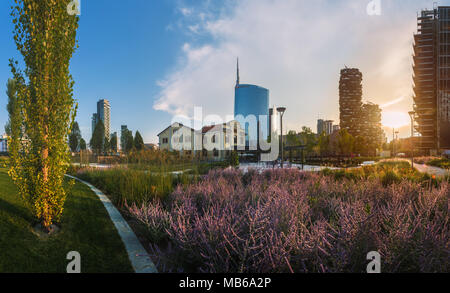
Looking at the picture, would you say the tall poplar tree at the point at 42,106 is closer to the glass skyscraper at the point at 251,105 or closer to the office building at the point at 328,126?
the glass skyscraper at the point at 251,105

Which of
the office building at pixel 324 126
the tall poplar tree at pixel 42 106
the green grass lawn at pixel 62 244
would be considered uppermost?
the office building at pixel 324 126

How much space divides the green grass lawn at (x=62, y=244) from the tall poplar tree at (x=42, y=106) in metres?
0.38

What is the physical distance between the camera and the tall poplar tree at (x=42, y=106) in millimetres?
3645

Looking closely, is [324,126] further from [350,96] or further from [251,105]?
[251,105]

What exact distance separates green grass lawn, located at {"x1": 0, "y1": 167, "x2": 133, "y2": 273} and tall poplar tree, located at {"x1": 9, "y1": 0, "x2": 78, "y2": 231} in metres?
0.38

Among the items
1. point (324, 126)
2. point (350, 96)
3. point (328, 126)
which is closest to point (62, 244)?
point (350, 96)

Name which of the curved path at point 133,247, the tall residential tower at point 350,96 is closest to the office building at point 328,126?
the tall residential tower at point 350,96

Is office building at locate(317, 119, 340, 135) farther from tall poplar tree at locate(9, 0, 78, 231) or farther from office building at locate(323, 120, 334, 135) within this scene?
tall poplar tree at locate(9, 0, 78, 231)

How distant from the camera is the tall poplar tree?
364 centimetres

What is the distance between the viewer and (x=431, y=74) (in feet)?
211

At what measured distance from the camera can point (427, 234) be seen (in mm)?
1782

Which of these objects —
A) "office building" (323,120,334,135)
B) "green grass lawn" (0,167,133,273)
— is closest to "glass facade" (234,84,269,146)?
"office building" (323,120,334,135)

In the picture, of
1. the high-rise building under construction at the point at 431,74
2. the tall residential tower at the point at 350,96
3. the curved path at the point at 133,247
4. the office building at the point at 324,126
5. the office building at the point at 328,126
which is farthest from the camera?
the office building at the point at 328,126
